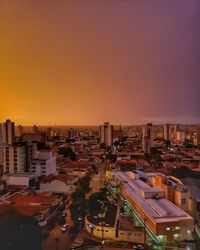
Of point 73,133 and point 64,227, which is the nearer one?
point 64,227

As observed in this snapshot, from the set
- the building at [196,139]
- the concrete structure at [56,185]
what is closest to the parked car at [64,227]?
the concrete structure at [56,185]

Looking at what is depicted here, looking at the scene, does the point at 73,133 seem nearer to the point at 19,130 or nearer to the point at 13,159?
the point at 13,159

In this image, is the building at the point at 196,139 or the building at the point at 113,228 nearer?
the building at the point at 113,228

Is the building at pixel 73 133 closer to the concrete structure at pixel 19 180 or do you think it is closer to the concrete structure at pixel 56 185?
the concrete structure at pixel 56 185

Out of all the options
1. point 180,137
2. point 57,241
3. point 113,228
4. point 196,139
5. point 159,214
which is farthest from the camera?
point 180,137

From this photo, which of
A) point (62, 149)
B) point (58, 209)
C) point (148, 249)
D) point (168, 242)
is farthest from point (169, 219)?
point (62, 149)

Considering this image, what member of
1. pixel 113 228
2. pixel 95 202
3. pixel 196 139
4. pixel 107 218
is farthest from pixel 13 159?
pixel 196 139
